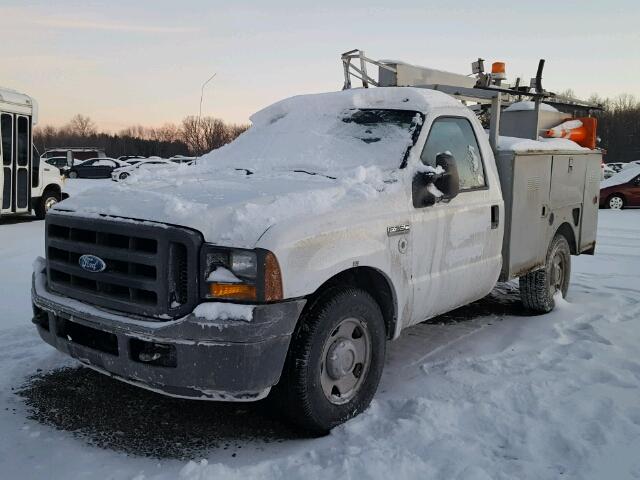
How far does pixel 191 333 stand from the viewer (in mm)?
3018

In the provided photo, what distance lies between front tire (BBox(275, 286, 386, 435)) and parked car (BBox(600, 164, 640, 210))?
1809cm

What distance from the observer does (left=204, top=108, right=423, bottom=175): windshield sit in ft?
14.0

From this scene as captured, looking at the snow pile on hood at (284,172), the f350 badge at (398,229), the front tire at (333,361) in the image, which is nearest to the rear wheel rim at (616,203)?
the snow pile on hood at (284,172)

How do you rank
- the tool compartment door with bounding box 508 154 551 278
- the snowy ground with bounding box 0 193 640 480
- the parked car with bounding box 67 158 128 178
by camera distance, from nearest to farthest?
the snowy ground with bounding box 0 193 640 480, the tool compartment door with bounding box 508 154 551 278, the parked car with bounding box 67 158 128 178

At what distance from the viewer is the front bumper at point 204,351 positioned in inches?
119

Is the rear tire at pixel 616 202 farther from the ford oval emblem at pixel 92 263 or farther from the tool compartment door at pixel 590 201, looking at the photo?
the ford oval emblem at pixel 92 263

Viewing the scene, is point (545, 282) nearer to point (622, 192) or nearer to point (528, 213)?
point (528, 213)

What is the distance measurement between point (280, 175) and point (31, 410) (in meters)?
2.13

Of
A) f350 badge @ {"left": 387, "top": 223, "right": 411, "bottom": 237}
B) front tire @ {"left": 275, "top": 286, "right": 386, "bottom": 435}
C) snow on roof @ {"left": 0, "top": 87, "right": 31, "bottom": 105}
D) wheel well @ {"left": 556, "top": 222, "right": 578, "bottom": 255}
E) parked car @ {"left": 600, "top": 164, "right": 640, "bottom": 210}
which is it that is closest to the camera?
front tire @ {"left": 275, "top": 286, "right": 386, "bottom": 435}

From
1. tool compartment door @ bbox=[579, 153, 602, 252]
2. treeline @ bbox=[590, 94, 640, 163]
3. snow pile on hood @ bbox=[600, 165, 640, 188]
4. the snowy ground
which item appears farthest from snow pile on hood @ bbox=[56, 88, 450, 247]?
treeline @ bbox=[590, 94, 640, 163]

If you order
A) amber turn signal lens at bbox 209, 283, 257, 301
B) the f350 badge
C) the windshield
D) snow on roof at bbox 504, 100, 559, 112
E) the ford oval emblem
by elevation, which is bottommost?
amber turn signal lens at bbox 209, 283, 257, 301

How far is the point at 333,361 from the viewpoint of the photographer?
351cm

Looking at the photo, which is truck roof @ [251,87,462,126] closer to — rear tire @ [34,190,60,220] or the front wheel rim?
the front wheel rim

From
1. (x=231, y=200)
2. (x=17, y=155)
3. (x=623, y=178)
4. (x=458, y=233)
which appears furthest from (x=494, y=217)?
(x=623, y=178)
